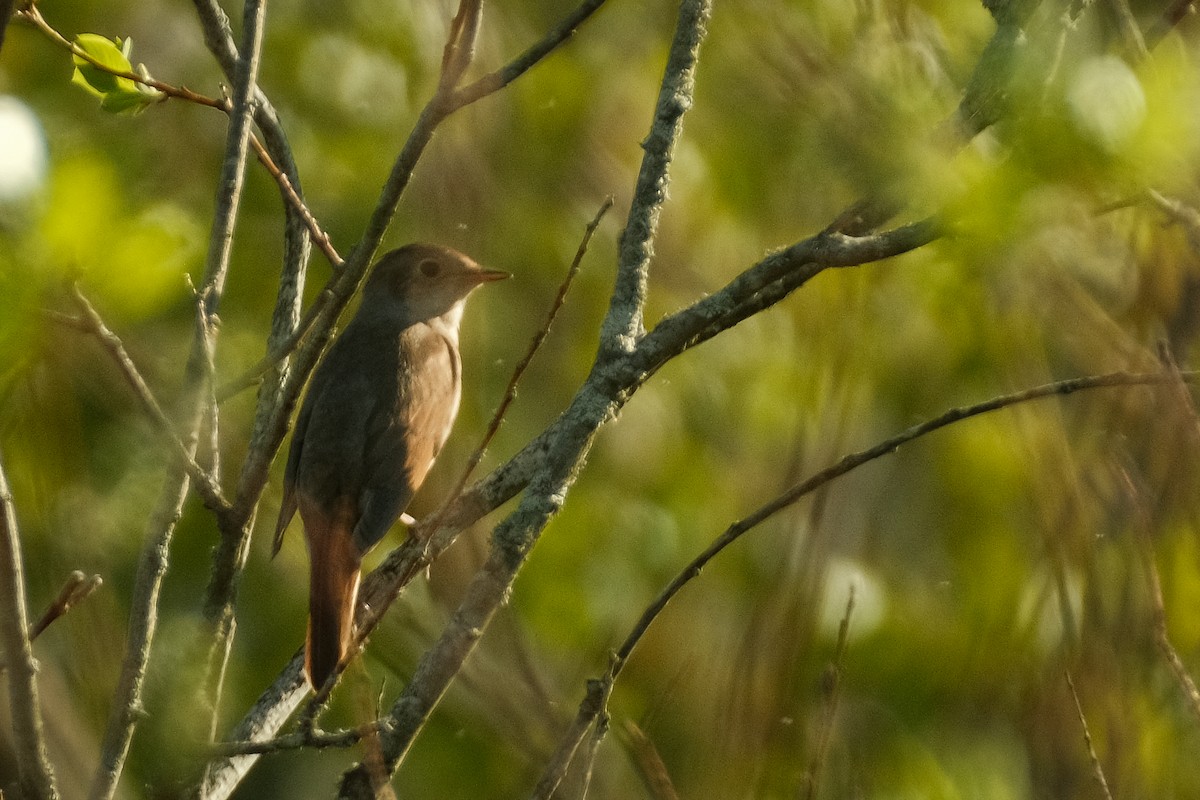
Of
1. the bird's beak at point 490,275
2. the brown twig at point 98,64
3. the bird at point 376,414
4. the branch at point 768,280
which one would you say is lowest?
the branch at point 768,280

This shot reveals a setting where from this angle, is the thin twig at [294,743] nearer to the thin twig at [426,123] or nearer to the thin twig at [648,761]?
the thin twig at [648,761]

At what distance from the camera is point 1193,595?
416 centimetres

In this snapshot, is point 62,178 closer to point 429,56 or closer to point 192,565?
point 192,565

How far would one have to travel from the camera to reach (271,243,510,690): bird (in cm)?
492

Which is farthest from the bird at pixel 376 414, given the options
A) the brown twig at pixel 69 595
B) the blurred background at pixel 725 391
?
the brown twig at pixel 69 595

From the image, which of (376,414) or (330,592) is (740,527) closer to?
(330,592)

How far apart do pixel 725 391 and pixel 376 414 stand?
1805 mm

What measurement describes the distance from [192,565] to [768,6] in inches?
144

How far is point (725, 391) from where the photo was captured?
6.59 metres

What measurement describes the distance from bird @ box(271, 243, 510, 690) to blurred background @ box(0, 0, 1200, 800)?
22cm

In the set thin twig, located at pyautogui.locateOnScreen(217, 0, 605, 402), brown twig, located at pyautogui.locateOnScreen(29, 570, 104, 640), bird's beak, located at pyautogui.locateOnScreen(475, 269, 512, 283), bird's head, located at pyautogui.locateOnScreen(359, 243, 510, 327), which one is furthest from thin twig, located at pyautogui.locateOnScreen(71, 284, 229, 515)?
bird's head, located at pyautogui.locateOnScreen(359, 243, 510, 327)

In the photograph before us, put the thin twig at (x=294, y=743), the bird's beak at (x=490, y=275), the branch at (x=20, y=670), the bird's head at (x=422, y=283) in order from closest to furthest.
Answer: the branch at (x=20, y=670) → the thin twig at (x=294, y=743) → the bird's beak at (x=490, y=275) → the bird's head at (x=422, y=283)

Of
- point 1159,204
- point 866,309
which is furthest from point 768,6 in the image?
point 1159,204

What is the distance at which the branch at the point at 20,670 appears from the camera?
2307mm
